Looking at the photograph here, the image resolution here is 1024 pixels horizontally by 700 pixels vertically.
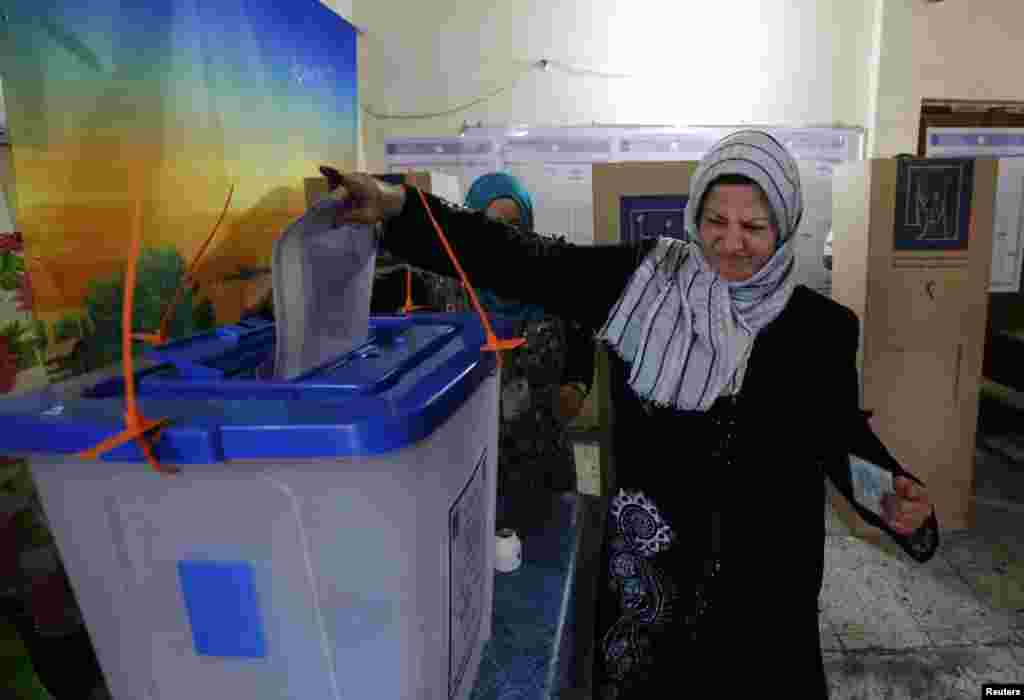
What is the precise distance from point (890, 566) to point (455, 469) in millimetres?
2066

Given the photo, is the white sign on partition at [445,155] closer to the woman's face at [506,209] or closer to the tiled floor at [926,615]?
the woman's face at [506,209]

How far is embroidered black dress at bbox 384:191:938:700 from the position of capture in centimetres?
94

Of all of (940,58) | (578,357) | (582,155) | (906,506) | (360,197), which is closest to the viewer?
(360,197)

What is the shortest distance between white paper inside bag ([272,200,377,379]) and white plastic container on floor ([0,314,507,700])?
5 cm

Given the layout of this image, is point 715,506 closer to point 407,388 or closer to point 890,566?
point 407,388

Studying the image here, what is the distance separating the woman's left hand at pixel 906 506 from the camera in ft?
2.92

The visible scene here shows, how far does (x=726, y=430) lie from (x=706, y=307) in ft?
0.60

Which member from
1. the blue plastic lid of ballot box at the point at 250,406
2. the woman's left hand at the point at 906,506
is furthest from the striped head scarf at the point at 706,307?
the blue plastic lid of ballot box at the point at 250,406

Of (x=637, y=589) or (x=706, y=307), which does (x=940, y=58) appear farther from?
(x=637, y=589)

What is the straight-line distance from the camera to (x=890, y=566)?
2.09m

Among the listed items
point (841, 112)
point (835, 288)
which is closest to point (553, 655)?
point (835, 288)

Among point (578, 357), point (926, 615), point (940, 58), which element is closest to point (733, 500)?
point (578, 357)

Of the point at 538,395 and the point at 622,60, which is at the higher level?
the point at 622,60

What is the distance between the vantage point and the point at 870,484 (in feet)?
2.98
